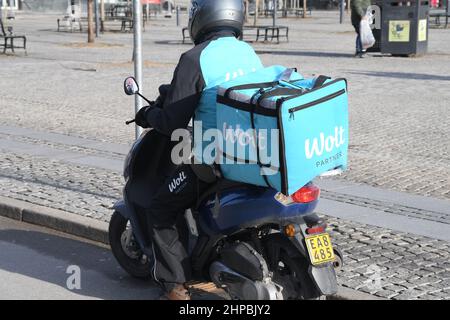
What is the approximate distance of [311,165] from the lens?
14.7 feet

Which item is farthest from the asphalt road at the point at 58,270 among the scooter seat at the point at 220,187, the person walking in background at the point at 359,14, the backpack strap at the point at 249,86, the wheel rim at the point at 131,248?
the person walking in background at the point at 359,14

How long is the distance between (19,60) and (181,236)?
17.9 meters

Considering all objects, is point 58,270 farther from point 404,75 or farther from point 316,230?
point 404,75

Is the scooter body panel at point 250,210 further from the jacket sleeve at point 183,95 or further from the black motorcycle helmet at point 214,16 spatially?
the black motorcycle helmet at point 214,16

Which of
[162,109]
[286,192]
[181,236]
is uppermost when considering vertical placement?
[162,109]

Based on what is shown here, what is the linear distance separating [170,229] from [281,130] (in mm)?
1113

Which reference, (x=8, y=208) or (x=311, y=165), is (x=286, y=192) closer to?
(x=311, y=165)

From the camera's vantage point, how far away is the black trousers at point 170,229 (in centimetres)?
497

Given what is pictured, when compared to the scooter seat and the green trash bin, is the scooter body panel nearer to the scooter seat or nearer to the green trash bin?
the scooter seat

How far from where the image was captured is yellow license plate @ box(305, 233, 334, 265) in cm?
462

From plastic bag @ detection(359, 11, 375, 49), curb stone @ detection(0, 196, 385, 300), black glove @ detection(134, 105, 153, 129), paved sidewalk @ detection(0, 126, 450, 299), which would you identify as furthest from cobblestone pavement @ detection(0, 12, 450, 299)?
black glove @ detection(134, 105, 153, 129)

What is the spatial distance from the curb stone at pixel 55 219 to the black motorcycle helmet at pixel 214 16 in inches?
87.1

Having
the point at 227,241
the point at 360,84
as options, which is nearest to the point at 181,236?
the point at 227,241
